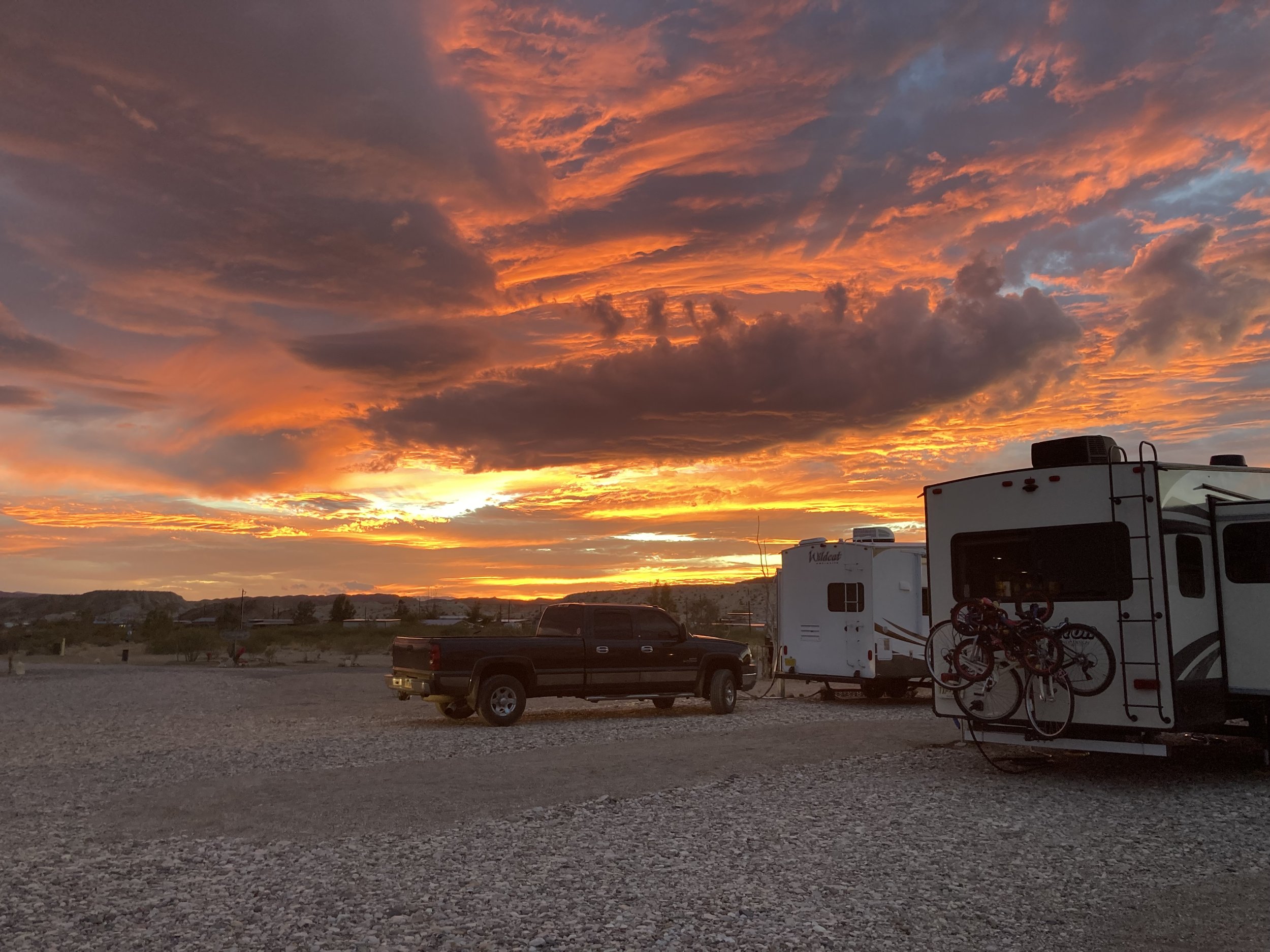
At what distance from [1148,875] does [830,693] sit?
45.5ft

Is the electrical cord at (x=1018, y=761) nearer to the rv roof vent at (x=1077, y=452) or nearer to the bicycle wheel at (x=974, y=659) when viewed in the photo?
the bicycle wheel at (x=974, y=659)

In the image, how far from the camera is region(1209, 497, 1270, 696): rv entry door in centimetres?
1029

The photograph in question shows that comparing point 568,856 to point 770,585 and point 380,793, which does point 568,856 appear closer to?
point 380,793

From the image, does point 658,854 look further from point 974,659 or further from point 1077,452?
point 1077,452

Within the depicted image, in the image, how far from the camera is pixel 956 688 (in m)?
10.7

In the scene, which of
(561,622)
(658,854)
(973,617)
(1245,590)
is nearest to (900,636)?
(561,622)

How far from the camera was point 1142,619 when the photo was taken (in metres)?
9.76

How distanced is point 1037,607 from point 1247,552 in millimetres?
2357

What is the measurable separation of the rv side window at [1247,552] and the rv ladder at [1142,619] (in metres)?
1.40

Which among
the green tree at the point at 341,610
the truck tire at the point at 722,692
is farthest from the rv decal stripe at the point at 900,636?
the green tree at the point at 341,610

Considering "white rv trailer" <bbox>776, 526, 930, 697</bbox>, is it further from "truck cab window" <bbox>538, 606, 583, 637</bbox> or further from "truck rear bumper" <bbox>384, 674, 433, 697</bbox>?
"truck rear bumper" <bbox>384, 674, 433, 697</bbox>

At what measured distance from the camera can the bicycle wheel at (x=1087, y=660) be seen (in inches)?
385

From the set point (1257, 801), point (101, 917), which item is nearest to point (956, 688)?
point (1257, 801)

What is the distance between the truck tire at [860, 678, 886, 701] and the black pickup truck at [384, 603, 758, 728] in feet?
8.87
